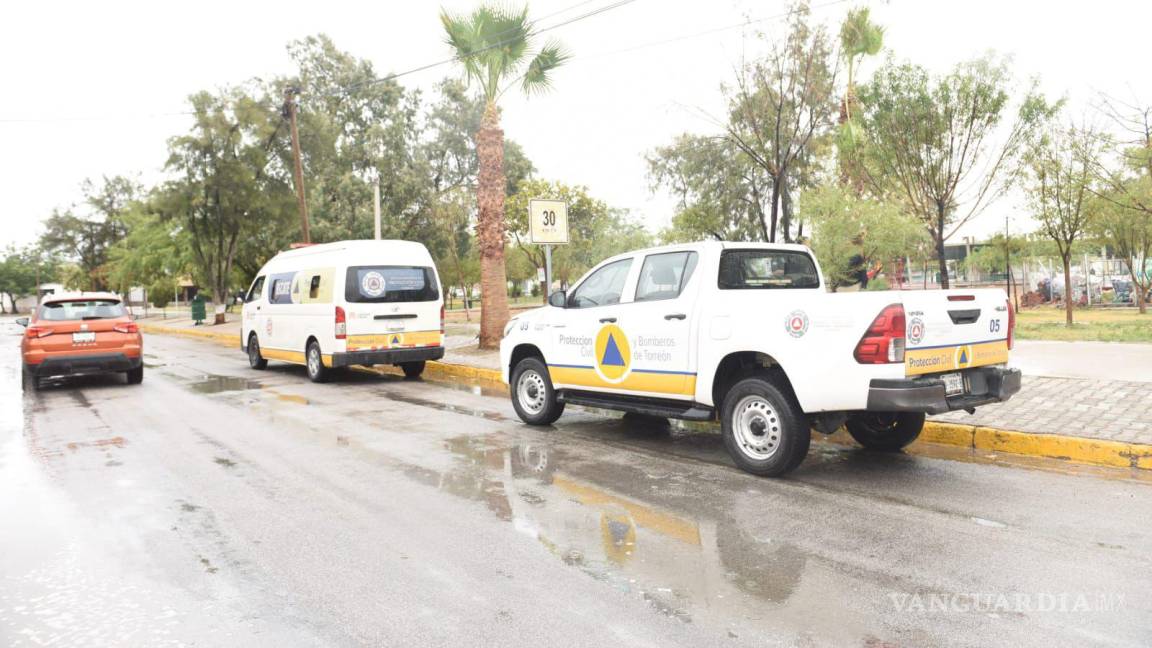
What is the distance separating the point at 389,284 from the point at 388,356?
114 cm

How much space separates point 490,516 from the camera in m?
5.23

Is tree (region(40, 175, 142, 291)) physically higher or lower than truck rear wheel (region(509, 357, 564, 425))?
higher

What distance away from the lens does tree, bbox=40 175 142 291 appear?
227ft

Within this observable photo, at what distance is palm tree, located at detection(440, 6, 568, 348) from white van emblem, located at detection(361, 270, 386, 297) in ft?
12.2

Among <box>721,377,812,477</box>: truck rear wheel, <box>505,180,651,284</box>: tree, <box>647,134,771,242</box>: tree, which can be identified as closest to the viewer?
<box>721,377,812,477</box>: truck rear wheel

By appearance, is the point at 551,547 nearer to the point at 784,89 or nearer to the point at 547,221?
the point at 547,221

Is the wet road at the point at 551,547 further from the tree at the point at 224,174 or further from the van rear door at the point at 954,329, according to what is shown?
the tree at the point at 224,174

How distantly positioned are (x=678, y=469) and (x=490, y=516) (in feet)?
6.20

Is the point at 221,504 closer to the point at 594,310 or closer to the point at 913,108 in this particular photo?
the point at 594,310

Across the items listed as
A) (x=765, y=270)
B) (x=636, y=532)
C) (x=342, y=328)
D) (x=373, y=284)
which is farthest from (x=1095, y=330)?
(x=636, y=532)

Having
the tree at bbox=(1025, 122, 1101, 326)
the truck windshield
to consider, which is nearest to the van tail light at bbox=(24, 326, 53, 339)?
the truck windshield

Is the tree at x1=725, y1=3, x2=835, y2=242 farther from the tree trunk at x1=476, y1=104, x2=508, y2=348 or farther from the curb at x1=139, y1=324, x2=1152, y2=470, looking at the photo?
the curb at x1=139, y1=324, x2=1152, y2=470

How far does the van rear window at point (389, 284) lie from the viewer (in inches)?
489

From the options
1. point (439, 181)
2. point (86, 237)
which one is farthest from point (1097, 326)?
point (86, 237)
